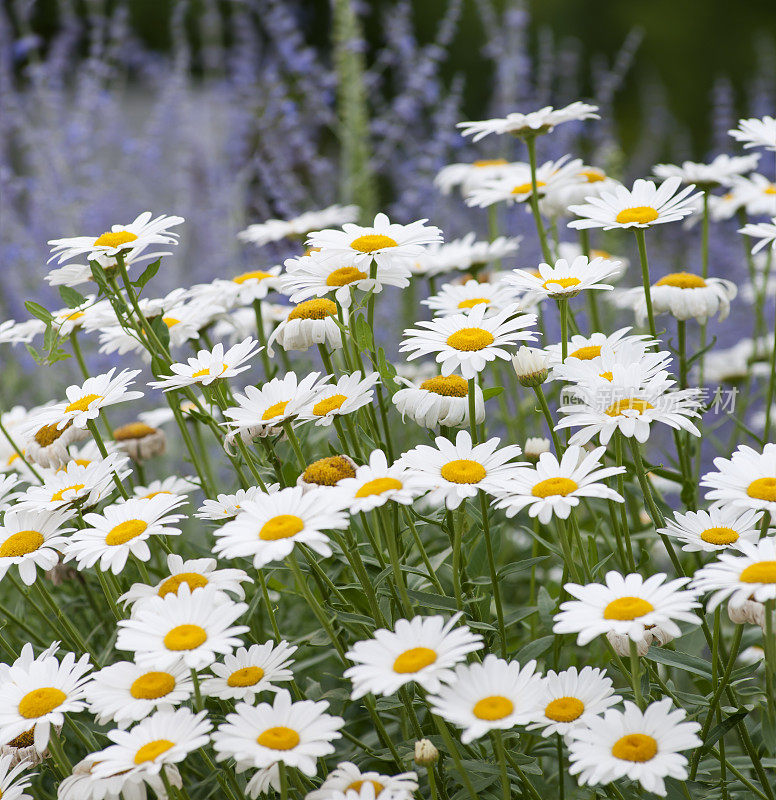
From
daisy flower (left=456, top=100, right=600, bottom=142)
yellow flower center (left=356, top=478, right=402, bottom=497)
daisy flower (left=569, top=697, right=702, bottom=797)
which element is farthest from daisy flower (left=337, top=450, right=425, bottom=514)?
daisy flower (left=456, top=100, right=600, bottom=142)

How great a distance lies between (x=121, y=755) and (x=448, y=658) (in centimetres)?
38

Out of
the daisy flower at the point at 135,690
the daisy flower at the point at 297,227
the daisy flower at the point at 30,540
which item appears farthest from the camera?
the daisy flower at the point at 297,227

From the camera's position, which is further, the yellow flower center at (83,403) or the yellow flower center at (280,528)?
the yellow flower center at (83,403)

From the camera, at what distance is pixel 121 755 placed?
1033 mm

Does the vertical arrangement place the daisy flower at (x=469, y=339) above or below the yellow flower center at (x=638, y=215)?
below

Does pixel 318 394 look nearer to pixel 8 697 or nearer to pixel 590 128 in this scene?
pixel 8 697

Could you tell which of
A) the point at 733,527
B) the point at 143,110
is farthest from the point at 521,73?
the point at 143,110

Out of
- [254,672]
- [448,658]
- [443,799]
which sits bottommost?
[443,799]

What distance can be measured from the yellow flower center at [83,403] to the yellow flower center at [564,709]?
817mm

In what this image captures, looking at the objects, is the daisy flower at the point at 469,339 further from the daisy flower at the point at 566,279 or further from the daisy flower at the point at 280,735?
the daisy flower at the point at 280,735

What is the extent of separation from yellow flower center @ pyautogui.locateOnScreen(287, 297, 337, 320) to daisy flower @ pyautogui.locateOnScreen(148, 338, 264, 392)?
0.35 ft

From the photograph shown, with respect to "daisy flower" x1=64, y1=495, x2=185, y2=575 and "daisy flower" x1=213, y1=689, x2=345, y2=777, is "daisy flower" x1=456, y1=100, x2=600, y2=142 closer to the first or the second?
"daisy flower" x1=64, y1=495, x2=185, y2=575

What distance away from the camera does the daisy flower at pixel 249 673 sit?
1.14 m

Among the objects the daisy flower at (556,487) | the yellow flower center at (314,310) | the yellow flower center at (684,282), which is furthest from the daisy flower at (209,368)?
the yellow flower center at (684,282)
